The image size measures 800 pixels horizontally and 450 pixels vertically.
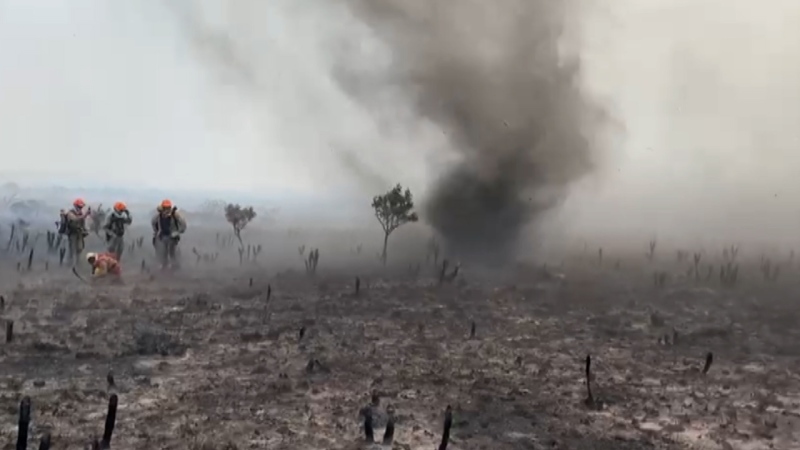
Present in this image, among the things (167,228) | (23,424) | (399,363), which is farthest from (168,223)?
(23,424)

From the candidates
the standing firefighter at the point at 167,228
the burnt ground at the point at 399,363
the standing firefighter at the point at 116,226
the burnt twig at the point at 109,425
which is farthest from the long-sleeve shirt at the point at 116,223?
the burnt twig at the point at 109,425

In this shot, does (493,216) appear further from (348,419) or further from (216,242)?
(348,419)

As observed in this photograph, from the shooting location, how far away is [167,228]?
2944 cm

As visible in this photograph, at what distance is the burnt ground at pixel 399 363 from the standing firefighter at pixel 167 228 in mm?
2765

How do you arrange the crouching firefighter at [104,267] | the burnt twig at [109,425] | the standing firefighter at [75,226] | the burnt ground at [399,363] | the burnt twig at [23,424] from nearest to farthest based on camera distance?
1. the burnt twig at [23,424]
2. the burnt twig at [109,425]
3. the burnt ground at [399,363]
4. the crouching firefighter at [104,267]
5. the standing firefighter at [75,226]

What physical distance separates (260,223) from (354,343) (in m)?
56.9

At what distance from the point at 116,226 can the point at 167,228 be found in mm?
1998

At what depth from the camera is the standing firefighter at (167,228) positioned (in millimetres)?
29141

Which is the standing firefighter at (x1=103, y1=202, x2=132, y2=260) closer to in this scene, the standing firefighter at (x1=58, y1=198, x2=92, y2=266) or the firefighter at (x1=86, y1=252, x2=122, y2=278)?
the standing firefighter at (x1=58, y1=198, x2=92, y2=266)

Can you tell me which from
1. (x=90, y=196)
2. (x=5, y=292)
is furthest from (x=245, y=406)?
(x=90, y=196)

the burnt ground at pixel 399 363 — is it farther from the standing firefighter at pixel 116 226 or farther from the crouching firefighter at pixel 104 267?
the standing firefighter at pixel 116 226

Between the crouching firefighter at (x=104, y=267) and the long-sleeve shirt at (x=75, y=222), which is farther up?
the long-sleeve shirt at (x=75, y=222)

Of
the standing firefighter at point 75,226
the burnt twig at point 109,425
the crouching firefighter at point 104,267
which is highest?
the standing firefighter at point 75,226

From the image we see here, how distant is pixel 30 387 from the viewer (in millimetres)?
13945
